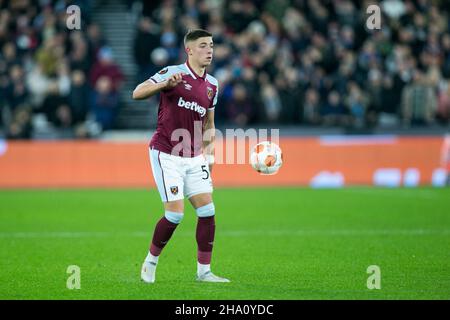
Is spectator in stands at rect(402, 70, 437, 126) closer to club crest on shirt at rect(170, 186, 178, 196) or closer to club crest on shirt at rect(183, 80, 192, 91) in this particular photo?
club crest on shirt at rect(183, 80, 192, 91)

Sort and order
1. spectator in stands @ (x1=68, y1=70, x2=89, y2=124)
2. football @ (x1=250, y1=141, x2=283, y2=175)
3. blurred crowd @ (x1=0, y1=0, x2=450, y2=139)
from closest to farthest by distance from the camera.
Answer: football @ (x1=250, y1=141, x2=283, y2=175)
spectator in stands @ (x1=68, y1=70, x2=89, y2=124)
blurred crowd @ (x1=0, y1=0, x2=450, y2=139)

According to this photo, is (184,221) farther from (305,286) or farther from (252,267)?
(305,286)

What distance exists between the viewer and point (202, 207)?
A: 9.41m

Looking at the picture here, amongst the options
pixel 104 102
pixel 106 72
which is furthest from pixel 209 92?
pixel 106 72

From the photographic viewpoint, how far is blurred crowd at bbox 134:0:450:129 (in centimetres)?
2291

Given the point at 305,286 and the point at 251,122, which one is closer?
the point at 305,286

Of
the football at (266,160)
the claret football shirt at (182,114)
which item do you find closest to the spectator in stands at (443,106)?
the football at (266,160)

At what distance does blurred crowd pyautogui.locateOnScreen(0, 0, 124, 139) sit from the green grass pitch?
93.9 inches

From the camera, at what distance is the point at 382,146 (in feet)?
70.2

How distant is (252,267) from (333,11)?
16.7m

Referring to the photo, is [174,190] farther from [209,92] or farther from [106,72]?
[106,72]

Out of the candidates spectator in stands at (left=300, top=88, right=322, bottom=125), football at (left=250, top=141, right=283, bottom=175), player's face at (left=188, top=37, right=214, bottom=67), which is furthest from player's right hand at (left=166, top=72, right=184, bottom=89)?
spectator in stands at (left=300, top=88, right=322, bottom=125)
